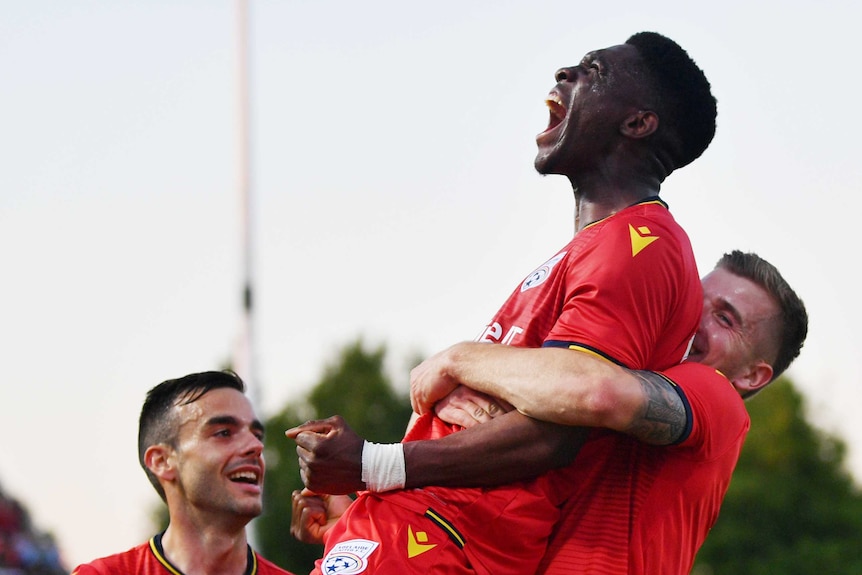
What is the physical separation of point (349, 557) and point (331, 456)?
0.37 m

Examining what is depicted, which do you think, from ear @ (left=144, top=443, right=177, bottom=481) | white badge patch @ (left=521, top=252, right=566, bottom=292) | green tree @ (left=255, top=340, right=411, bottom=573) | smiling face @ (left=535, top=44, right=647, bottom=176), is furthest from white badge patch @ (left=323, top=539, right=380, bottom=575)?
green tree @ (left=255, top=340, right=411, bottom=573)

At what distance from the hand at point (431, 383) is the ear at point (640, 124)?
3.93 ft

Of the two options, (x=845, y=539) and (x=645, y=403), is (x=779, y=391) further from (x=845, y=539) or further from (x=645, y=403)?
(x=645, y=403)

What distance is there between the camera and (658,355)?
15.8 feet

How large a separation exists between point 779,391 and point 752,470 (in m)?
3.37

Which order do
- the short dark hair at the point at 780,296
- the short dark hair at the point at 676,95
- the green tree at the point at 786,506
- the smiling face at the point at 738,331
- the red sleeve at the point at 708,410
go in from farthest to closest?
the green tree at the point at 786,506, the short dark hair at the point at 780,296, the smiling face at the point at 738,331, the short dark hair at the point at 676,95, the red sleeve at the point at 708,410

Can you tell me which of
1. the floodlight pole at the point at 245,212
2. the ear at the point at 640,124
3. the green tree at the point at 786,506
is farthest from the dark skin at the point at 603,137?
the green tree at the point at 786,506

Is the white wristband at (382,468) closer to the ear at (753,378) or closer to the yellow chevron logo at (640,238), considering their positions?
the yellow chevron logo at (640,238)

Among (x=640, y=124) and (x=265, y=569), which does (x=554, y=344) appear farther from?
(x=265, y=569)

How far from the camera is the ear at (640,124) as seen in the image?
203 inches

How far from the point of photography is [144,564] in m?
6.78

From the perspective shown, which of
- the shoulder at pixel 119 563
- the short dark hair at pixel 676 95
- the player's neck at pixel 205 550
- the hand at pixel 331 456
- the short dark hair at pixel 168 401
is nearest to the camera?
the hand at pixel 331 456

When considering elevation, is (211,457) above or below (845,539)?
above

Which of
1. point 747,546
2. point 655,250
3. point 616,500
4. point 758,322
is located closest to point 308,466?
point 616,500
